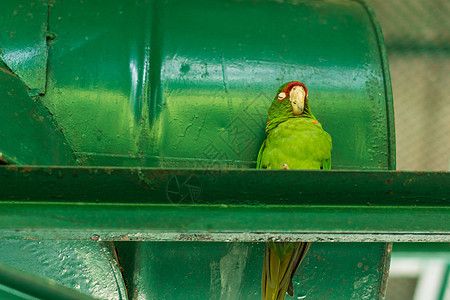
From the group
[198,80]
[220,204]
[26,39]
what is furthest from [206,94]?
[26,39]

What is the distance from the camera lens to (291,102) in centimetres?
122

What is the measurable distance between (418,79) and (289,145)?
2.61 m

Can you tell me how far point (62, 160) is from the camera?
1166 millimetres

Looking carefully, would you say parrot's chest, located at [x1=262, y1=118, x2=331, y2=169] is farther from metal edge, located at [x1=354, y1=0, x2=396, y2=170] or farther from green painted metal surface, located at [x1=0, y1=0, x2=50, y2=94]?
green painted metal surface, located at [x1=0, y1=0, x2=50, y2=94]

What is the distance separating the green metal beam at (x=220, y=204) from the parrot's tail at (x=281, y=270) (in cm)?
31

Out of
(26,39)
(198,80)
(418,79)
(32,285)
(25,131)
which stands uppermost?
(418,79)

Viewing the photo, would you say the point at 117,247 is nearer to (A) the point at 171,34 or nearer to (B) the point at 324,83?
(A) the point at 171,34

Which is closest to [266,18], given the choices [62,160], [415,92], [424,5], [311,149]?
[311,149]

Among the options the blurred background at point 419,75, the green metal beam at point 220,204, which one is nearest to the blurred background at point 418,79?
the blurred background at point 419,75

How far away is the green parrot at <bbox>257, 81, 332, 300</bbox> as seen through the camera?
113cm

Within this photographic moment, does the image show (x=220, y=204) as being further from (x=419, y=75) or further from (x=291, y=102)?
(x=419, y=75)

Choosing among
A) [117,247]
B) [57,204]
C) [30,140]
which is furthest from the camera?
[117,247]

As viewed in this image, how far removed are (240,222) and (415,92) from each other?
310cm

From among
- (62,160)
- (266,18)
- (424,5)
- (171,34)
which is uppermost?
(424,5)
